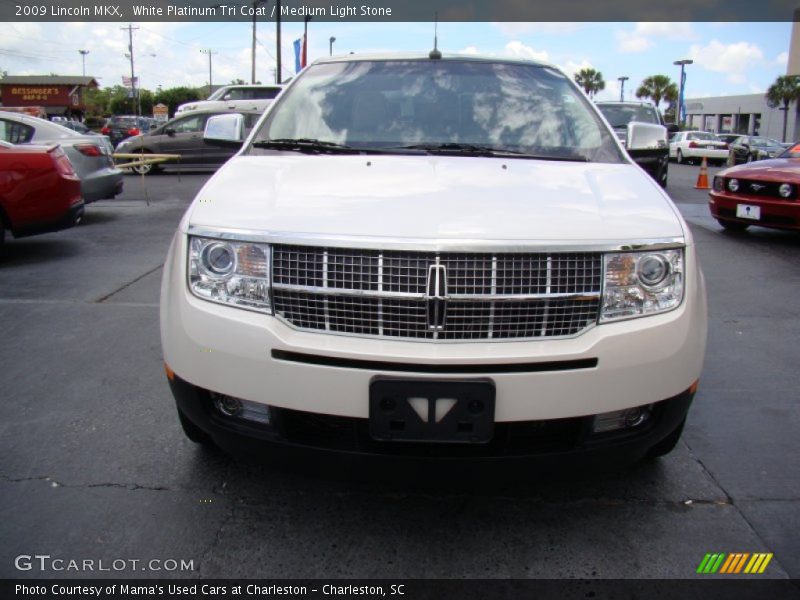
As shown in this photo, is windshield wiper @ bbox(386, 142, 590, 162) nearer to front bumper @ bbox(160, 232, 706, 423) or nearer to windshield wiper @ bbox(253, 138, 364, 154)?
windshield wiper @ bbox(253, 138, 364, 154)

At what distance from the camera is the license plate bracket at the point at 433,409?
2.07 metres

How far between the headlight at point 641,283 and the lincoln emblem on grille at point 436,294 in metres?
0.53

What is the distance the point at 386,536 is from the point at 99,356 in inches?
102

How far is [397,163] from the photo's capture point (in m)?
2.85

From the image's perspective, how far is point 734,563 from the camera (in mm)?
2326

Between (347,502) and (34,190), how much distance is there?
574 cm

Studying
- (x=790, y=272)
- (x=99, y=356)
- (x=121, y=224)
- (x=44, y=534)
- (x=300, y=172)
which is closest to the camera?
(x=44, y=534)

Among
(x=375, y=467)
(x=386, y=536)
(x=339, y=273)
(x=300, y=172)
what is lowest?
(x=386, y=536)

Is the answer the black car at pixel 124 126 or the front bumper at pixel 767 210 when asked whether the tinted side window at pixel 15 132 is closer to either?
the front bumper at pixel 767 210

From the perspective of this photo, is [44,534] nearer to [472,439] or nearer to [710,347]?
[472,439]

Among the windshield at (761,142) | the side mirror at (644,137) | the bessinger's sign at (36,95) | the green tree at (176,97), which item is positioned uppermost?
the green tree at (176,97)

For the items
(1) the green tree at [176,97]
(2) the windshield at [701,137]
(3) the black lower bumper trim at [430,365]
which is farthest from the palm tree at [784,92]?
(1) the green tree at [176,97]

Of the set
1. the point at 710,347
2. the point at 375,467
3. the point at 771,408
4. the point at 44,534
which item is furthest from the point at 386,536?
the point at 710,347

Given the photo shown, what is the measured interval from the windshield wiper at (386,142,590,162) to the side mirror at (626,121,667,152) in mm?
869
